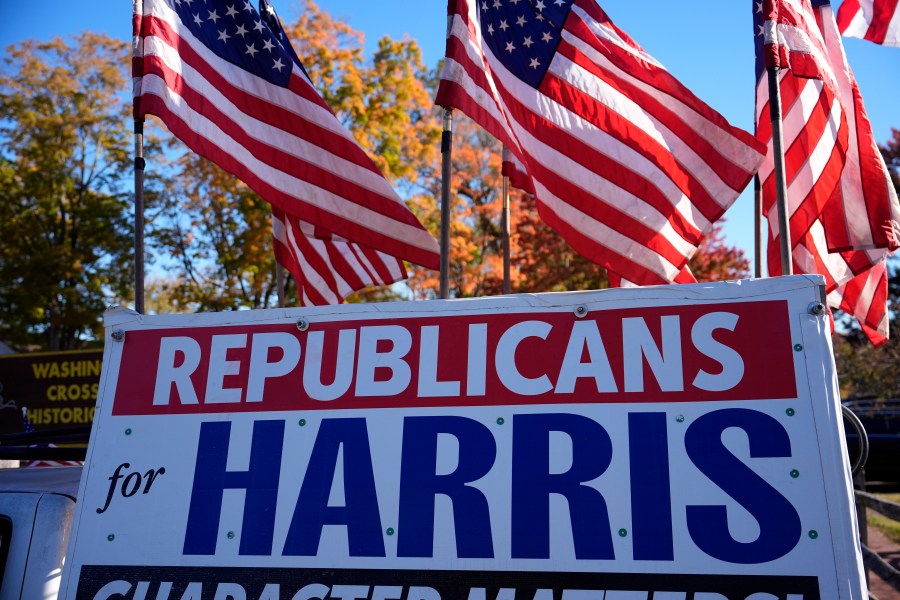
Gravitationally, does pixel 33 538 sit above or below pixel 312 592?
above

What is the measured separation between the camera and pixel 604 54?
5.80 meters

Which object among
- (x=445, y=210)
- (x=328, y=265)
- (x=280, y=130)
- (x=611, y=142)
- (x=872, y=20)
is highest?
(x=872, y=20)

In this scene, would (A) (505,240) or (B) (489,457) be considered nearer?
(B) (489,457)

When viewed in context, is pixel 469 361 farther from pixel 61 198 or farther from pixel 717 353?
pixel 61 198

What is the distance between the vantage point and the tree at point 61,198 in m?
21.9

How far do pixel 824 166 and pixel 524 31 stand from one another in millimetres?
2229

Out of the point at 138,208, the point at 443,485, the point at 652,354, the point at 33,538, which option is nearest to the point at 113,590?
the point at 33,538

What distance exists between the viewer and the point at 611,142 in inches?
220

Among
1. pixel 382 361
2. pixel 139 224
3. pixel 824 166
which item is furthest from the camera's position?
pixel 824 166

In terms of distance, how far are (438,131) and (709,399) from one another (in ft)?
62.8

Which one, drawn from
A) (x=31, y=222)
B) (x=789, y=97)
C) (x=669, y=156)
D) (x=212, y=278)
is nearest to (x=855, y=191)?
(x=789, y=97)

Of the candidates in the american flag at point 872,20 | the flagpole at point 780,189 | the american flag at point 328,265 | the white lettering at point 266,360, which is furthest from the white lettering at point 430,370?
the american flag at point 872,20

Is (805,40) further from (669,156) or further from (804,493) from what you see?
(804,493)

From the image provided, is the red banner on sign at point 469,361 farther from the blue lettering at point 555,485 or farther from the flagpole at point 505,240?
the flagpole at point 505,240
